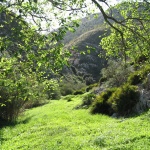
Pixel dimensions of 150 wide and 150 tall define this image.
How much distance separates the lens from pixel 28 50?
6.32 metres

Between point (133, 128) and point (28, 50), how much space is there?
970 cm

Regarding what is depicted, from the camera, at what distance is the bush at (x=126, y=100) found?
20.8 m

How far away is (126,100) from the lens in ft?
69.3

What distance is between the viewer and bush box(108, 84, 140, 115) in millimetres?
20766

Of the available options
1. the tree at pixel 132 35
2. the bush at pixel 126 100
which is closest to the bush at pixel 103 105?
the bush at pixel 126 100

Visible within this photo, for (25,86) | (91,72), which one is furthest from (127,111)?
(91,72)

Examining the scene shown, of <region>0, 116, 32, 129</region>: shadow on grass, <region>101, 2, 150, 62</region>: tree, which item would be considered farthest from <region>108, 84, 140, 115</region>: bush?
<region>0, 116, 32, 129</region>: shadow on grass

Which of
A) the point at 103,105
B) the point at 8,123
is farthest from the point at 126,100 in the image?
the point at 8,123

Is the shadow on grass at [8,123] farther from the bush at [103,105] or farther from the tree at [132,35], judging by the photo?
the tree at [132,35]

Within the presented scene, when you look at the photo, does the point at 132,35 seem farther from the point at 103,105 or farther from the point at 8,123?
the point at 8,123

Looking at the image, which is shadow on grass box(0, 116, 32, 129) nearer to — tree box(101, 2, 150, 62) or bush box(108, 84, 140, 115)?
bush box(108, 84, 140, 115)

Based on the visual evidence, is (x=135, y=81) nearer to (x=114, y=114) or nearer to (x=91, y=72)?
(x=114, y=114)

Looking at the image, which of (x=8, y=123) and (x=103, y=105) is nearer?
(x=103, y=105)

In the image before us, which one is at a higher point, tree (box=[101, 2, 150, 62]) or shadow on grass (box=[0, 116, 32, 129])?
tree (box=[101, 2, 150, 62])
